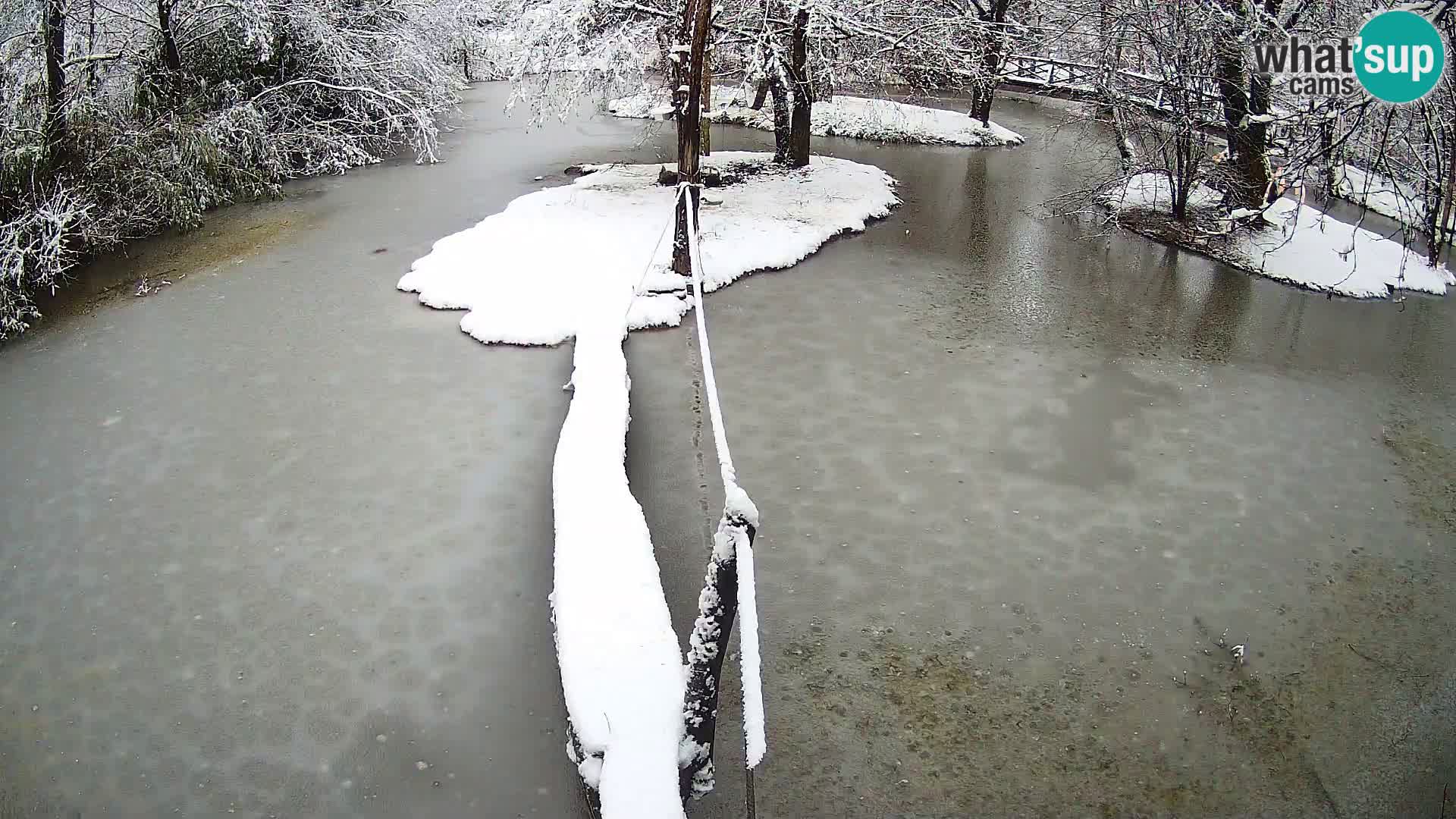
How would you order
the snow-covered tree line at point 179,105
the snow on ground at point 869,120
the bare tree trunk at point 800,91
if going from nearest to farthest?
1. the snow-covered tree line at point 179,105
2. the bare tree trunk at point 800,91
3. the snow on ground at point 869,120

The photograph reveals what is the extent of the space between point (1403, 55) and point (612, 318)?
691 cm

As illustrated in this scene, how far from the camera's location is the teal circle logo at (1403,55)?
24.2ft

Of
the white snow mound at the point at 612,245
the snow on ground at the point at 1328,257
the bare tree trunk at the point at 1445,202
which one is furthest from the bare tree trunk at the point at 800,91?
the bare tree trunk at the point at 1445,202

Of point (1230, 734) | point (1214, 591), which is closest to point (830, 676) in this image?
point (1230, 734)

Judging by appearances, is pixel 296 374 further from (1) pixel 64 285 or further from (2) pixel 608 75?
(2) pixel 608 75

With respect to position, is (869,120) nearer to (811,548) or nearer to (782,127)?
(782,127)

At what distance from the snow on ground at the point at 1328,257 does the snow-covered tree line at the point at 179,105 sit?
12177 mm

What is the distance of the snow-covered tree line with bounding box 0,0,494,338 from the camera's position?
9.76 meters

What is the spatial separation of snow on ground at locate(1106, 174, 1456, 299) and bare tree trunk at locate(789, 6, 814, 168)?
5.75 metres

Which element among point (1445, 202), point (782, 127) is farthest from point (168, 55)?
point (1445, 202)

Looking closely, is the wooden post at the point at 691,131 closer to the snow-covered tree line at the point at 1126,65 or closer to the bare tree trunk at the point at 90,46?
the snow-covered tree line at the point at 1126,65

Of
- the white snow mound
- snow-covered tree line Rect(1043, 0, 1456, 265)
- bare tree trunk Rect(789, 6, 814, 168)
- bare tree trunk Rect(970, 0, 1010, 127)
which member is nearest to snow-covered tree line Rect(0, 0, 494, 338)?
the white snow mound

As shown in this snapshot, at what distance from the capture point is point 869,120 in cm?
1912

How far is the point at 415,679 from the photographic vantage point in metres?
4.28
